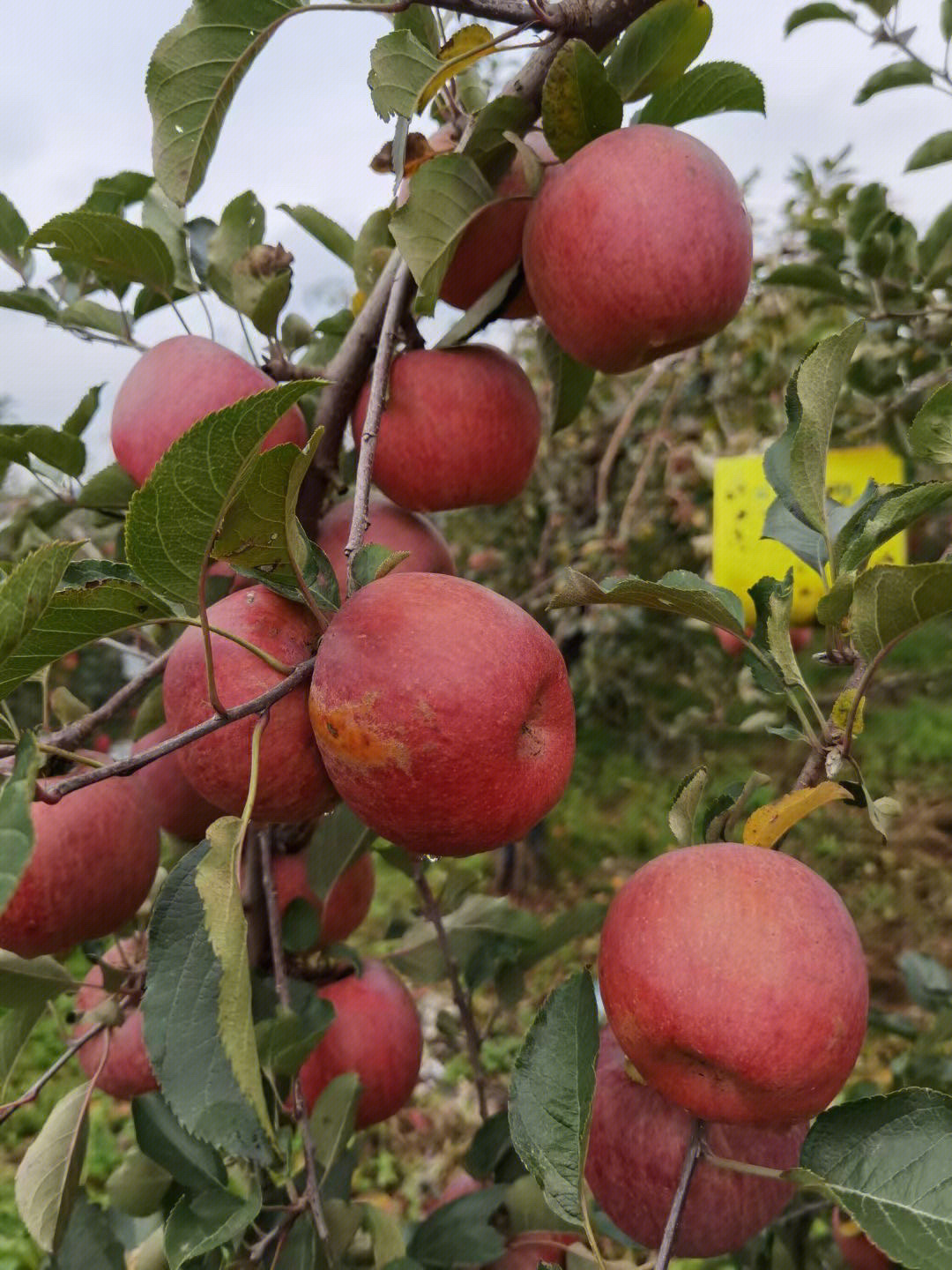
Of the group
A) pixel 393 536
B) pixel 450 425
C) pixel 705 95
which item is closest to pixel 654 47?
pixel 705 95

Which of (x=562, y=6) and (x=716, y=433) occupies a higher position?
(x=562, y=6)

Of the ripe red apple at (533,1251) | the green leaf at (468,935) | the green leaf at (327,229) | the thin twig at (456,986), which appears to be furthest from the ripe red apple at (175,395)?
the ripe red apple at (533,1251)

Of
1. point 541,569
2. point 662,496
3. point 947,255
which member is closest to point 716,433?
point 662,496

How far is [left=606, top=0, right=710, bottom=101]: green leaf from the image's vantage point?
699 mm

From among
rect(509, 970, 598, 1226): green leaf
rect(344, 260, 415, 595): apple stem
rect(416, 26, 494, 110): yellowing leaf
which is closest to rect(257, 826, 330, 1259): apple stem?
rect(509, 970, 598, 1226): green leaf

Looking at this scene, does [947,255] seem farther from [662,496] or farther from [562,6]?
[662,496]

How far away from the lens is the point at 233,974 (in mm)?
434

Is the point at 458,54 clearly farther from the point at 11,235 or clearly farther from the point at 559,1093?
the point at 559,1093

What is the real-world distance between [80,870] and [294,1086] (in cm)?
24

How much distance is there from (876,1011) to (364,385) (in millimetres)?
974

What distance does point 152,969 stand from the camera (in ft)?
1.71

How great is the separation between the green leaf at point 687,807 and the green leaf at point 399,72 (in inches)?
18.2

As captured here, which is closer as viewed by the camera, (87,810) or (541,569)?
(87,810)

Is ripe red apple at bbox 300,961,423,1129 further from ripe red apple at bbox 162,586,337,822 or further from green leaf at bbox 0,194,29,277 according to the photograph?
green leaf at bbox 0,194,29,277
